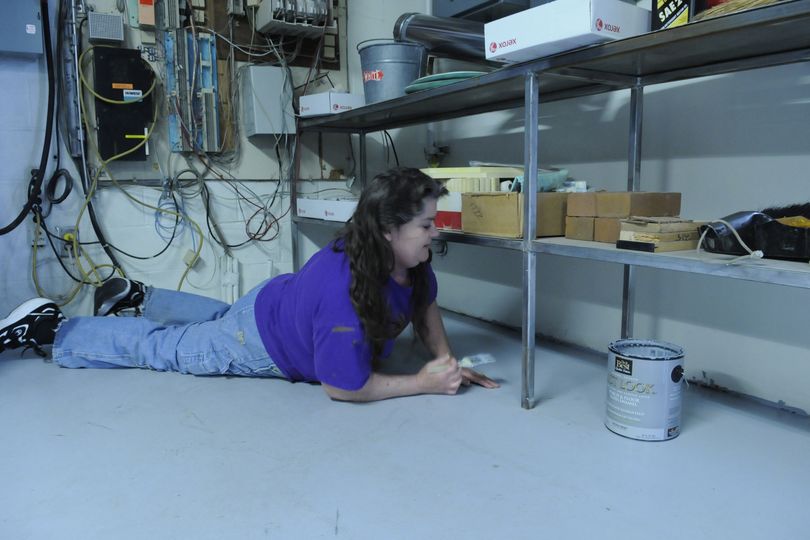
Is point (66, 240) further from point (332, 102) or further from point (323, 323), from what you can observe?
point (323, 323)

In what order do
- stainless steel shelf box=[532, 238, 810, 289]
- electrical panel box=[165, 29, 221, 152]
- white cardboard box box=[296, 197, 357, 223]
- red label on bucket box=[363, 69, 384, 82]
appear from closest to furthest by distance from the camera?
stainless steel shelf box=[532, 238, 810, 289], red label on bucket box=[363, 69, 384, 82], white cardboard box box=[296, 197, 357, 223], electrical panel box=[165, 29, 221, 152]

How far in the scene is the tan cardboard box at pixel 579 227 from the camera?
173 cm

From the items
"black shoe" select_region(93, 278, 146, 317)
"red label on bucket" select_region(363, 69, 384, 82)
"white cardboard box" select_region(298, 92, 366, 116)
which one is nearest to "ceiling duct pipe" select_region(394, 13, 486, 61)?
"red label on bucket" select_region(363, 69, 384, 82)

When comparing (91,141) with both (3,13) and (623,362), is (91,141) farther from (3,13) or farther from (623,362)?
(623,362)

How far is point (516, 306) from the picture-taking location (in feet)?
9.41

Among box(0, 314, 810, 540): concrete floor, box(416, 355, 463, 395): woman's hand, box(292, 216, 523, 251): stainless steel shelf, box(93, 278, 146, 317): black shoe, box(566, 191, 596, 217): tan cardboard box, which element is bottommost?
box(0, 314, 810, 540): concrete floor

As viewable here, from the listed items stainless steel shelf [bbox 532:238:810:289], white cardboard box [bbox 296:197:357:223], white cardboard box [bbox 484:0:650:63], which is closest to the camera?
stainless steel shelf [bbox 532:238:810:289]

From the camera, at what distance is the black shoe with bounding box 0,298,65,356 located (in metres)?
2.16

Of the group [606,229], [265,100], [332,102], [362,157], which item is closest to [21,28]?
[265,100]

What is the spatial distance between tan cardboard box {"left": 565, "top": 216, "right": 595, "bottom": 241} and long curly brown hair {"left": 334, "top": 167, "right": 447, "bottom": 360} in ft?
1.42

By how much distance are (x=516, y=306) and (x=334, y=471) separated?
1663 mm

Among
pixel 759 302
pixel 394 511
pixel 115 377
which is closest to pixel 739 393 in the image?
pixel 759 302

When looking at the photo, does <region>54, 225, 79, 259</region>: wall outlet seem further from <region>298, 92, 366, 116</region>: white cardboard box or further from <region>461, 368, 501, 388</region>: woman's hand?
<region>461, 368, 501, 388</region>: woman's hand

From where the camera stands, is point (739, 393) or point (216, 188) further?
point (216, 188)
